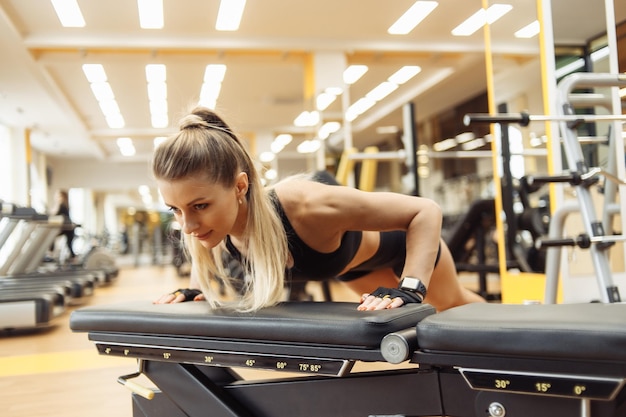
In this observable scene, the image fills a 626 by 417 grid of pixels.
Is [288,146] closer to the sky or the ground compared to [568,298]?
closer to the sky

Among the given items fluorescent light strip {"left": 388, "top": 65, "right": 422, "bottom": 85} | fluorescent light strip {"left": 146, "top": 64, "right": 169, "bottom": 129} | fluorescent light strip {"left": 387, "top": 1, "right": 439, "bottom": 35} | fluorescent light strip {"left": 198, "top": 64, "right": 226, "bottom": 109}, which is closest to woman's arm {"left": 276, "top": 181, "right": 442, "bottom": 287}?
fluorescent light strip {"left": 387, "top": 1, "right": 439, "bottom": 35}

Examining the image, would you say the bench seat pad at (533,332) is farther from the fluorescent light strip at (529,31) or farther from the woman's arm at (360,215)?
the fluorescent light strip at (529,31)

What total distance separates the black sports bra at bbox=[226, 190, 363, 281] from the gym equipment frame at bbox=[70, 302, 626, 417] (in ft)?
0.72

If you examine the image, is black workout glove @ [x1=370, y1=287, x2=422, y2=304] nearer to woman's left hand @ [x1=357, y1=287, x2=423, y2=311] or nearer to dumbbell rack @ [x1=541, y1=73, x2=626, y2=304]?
woman's left hand @ [x1=357, y1=287, x2=423, y2=311]

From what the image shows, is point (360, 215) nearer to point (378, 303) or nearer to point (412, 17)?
point (378, 303)

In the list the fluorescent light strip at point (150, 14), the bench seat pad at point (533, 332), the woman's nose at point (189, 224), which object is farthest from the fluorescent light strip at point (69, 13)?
the bench seat pad at point (533, 332)

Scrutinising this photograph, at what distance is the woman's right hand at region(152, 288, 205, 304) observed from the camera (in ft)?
4.72

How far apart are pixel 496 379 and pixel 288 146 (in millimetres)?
13258

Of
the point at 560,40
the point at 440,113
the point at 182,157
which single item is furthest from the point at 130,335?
the point at 440,113

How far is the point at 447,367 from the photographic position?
946mm

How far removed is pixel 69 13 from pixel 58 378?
4.58 meters

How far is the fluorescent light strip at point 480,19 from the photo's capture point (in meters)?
3.85

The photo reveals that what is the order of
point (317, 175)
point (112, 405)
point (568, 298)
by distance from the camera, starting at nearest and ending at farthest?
point (317, 175) → point (112, 405) → point (568, 298)

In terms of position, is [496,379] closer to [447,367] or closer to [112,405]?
[447,367]
